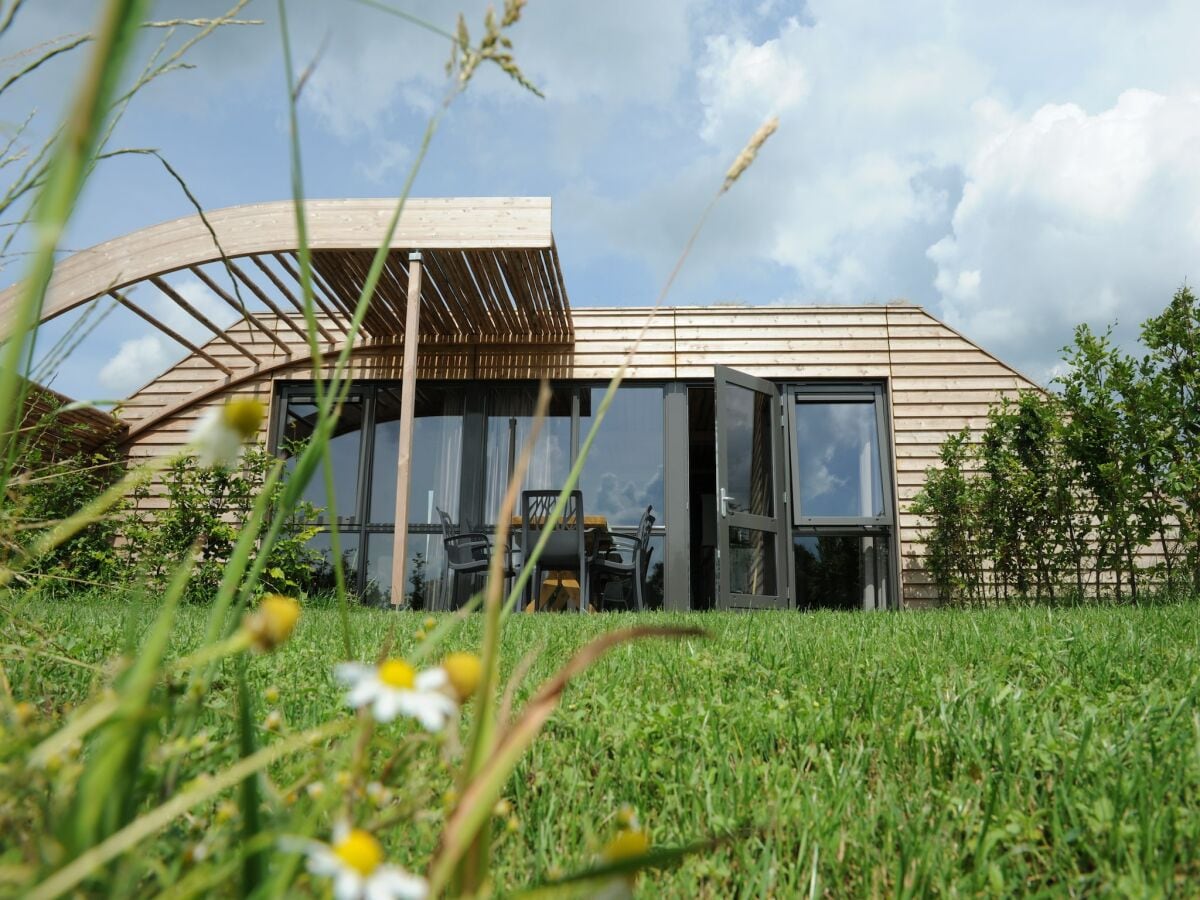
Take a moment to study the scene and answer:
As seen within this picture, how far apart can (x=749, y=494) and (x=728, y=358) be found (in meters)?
1.61

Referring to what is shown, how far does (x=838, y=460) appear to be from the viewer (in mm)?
8367

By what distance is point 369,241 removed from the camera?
5.98m

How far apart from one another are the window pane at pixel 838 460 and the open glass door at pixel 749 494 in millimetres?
439

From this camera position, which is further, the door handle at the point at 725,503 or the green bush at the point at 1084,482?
the door handle at the point at 725,503

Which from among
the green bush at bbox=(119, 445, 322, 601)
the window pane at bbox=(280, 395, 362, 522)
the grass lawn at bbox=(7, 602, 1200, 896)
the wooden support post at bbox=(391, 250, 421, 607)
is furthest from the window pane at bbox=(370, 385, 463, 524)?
the grass lawn at bbox=(7, 602, 1200, 896)

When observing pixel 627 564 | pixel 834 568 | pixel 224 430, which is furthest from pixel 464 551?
pixel 224 430

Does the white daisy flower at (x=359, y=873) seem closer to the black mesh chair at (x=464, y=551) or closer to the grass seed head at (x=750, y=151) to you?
the grass seed head at (x=750, y=151)

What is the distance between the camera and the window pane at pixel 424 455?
8.12 metres

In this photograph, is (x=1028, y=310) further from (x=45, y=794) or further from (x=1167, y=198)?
(x=45, y=794)

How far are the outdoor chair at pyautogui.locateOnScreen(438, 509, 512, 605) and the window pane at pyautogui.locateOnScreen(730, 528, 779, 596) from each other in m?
2.27

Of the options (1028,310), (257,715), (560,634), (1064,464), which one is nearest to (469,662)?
(257,715)

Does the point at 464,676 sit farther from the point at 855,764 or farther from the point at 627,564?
the point at 627,564

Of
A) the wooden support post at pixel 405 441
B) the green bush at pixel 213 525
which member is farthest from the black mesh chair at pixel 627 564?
the green bush at pixel 213 525

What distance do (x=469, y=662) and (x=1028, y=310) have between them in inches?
2913
